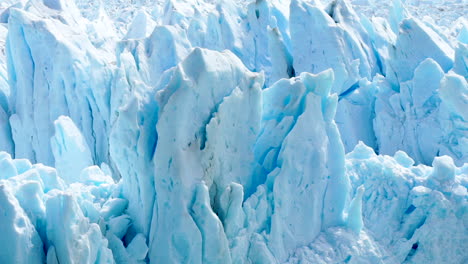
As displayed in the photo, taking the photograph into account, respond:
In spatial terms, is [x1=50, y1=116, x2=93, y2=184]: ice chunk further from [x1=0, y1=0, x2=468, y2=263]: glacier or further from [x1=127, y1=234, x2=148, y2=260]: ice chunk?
[x1=127, y1=234, x2=148, y2=260]: ice chunk

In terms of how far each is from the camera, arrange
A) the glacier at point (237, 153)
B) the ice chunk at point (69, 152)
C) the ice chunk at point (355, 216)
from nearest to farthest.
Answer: the glacier at point (237, 153) < the ice chunk at point (355, 216) < the ice chunk at point (69, 152)

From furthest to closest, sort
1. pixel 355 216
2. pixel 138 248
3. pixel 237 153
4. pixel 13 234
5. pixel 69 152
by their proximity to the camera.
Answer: pixel 69 152 → pixel 355 216 → pixel 237 153 → pixel 138 248 → pixel 13 234

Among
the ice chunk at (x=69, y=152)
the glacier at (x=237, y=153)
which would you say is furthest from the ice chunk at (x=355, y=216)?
the ice chunk at (x=69, y=152)

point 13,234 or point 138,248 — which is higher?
point 13,234

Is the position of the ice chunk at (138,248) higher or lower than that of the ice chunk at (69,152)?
higher

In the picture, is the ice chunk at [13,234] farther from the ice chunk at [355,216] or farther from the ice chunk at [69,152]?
the ice chunk at [69,152]

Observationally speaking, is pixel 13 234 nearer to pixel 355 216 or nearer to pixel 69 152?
pixel 355 216

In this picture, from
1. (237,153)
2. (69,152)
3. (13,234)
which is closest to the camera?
(13,234)

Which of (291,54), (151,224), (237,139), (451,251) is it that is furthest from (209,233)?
(291,54)

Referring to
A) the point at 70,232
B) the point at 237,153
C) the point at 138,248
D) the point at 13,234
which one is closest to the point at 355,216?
the point at 237,153
